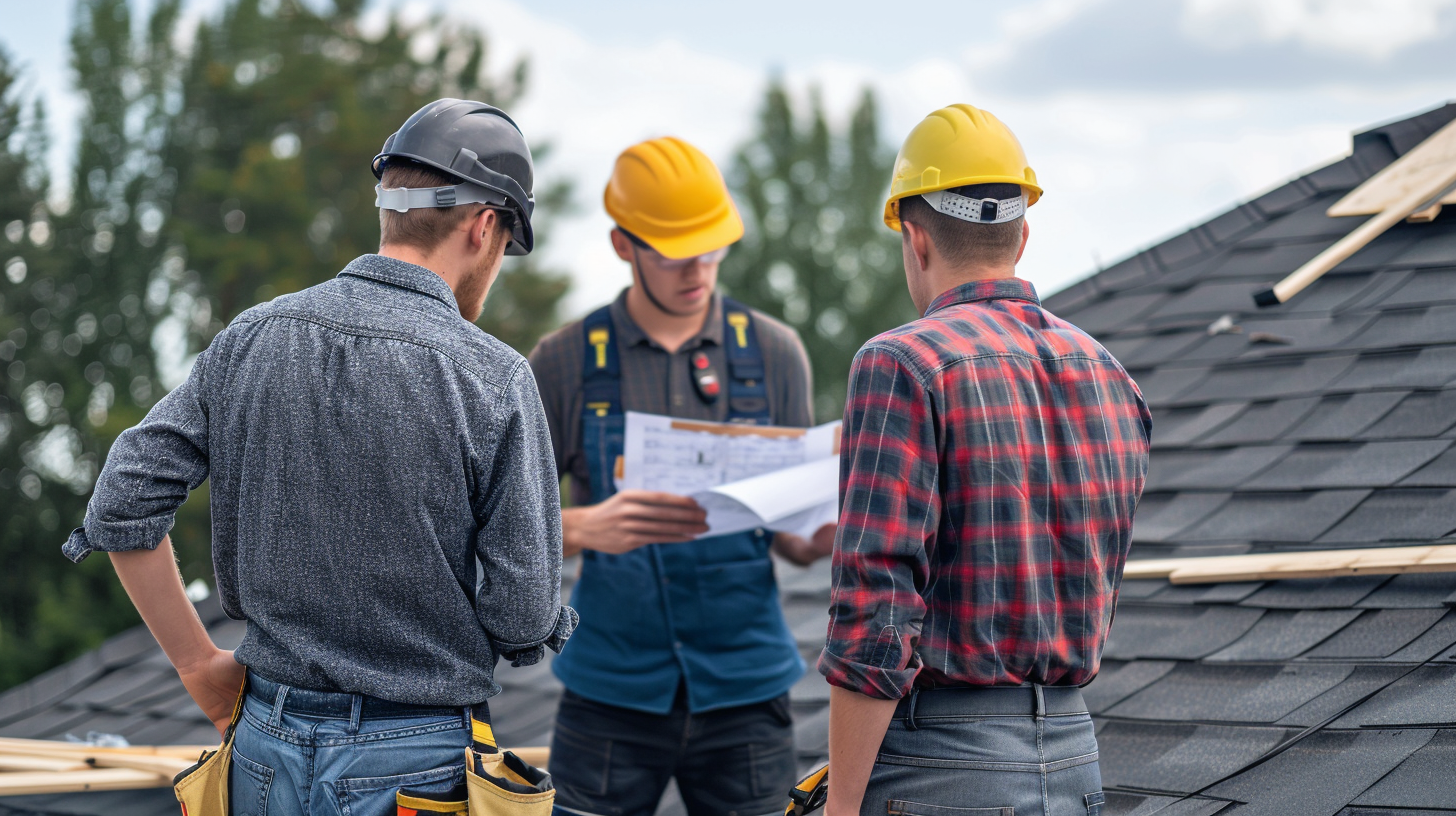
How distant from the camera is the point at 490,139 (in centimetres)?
202

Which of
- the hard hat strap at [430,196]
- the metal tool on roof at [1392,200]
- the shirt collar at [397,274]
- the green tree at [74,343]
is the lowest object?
the green tree at [74,343]

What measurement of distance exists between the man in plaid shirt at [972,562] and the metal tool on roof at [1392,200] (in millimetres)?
2609

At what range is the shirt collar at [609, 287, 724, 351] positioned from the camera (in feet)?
10.2

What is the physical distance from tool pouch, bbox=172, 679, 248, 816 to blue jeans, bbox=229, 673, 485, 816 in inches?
1.9

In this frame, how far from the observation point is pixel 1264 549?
10.7 ft

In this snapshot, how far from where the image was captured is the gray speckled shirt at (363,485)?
71.9 inches

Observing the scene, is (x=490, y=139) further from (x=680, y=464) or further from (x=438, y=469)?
(x=680, y=464)

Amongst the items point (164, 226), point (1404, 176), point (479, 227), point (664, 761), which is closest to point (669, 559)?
point (664, 761)

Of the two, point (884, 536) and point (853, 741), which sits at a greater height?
point (884, 536)

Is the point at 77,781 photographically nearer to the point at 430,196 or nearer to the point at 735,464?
the point at 735,464

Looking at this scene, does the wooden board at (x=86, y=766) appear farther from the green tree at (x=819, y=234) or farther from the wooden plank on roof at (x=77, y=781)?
the green tree at (x=819, y=234)

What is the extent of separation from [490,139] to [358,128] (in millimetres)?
16607

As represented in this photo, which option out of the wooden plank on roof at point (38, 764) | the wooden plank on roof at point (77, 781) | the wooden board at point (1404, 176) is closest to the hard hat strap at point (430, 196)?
the wooden plank on roof at point (77, 781)

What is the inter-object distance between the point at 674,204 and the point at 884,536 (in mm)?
1593
